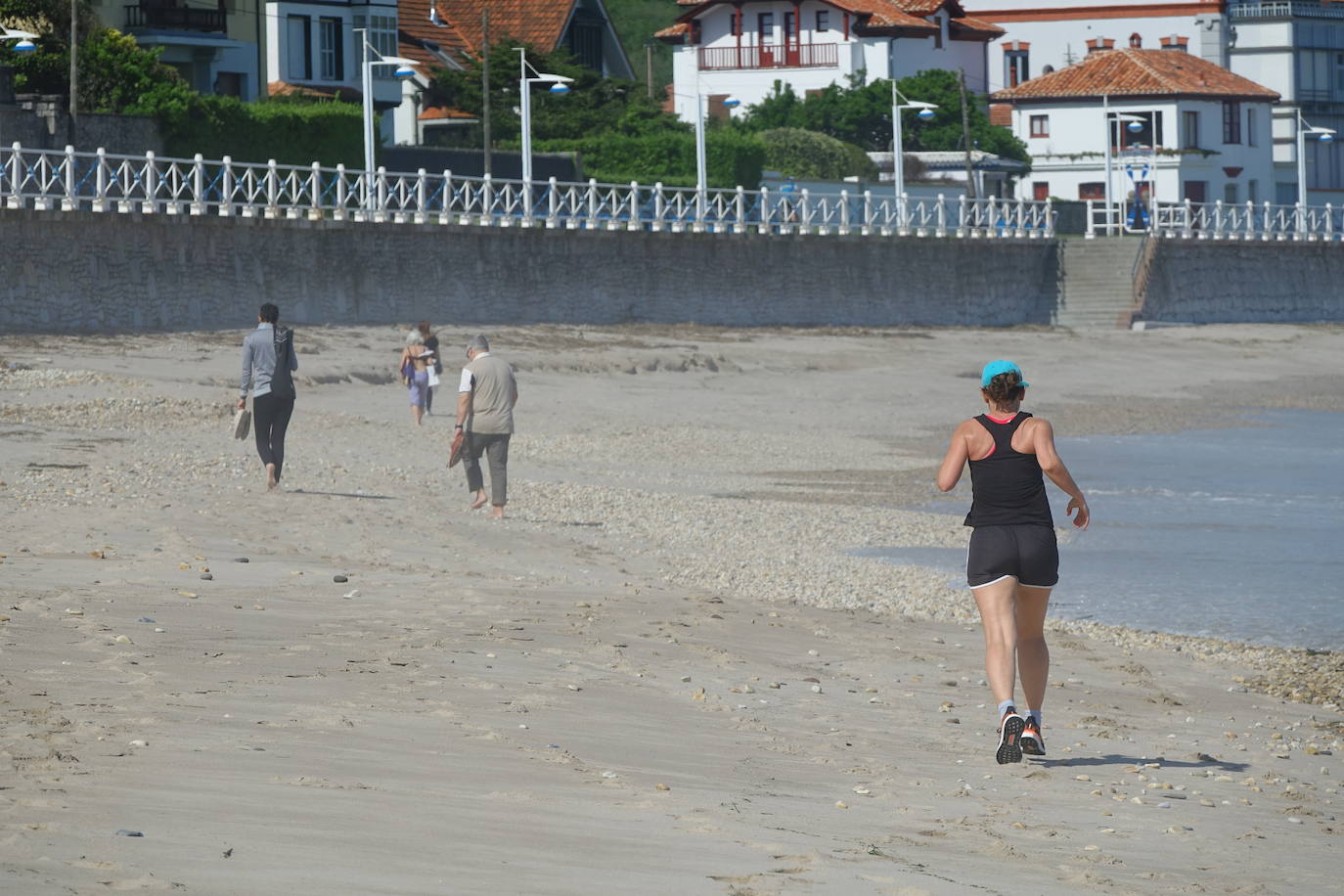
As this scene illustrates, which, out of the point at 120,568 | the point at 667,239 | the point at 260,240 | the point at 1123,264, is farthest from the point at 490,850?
the point at 1123,264

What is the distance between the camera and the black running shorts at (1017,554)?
6988 mm

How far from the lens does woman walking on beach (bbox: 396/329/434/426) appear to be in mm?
21859

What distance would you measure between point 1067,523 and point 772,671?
876cm

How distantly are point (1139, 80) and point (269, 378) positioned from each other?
181ft

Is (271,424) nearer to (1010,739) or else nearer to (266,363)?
(266,363)

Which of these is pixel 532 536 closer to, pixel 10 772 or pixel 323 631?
pixel 323 631

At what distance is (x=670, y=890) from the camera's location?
4.64m

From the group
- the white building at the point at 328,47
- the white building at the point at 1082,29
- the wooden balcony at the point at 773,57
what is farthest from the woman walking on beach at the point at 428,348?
the white building at the point at 1082,29

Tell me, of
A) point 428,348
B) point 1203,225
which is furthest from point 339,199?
point 1203,225

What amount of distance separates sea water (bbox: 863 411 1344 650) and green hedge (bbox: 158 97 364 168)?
1894 cm

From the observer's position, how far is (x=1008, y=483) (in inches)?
275

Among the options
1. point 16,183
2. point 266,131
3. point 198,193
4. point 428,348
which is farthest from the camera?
point 266,131

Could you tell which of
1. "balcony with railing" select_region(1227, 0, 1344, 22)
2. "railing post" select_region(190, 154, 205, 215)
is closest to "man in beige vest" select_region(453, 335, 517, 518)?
"railing post" select_region(190, 154, 205, 215)

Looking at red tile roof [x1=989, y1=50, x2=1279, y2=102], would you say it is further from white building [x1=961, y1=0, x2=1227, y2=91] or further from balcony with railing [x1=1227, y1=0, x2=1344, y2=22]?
balcony with railing [x1=1227, y1=0, x2=1344, y2=22]
